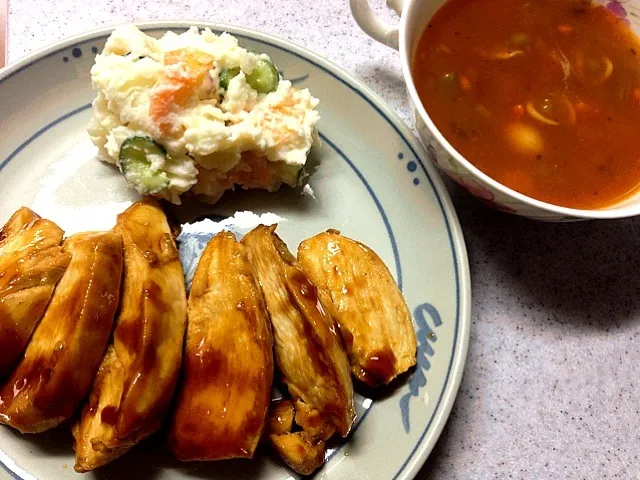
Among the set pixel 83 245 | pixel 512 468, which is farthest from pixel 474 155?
pixel 83 245

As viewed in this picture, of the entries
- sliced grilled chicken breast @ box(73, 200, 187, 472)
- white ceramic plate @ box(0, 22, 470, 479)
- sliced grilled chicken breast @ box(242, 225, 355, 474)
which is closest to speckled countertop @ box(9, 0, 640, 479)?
white ceramic plate @ box(0, 22, 470, 479)

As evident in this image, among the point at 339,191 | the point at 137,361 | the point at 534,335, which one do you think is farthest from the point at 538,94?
the point at 137,361

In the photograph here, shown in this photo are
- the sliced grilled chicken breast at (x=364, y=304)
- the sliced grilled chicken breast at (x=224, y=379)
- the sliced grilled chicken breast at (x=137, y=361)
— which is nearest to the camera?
the sliced grilled chicken breast at (x=137, y=361)

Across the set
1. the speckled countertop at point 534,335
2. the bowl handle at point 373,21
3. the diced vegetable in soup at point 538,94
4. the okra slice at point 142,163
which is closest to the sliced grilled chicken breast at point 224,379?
the okra slice at point 142,163

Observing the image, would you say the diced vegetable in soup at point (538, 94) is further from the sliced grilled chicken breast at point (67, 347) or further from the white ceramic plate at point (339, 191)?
the sliced grilled chicken breast at point (67, 347)

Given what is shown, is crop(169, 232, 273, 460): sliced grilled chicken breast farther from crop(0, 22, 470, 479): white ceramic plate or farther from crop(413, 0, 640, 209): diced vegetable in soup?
crop(413, 0, 640, 209): diced vegetable in soup

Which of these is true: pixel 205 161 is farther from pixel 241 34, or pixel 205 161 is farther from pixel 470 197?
pixel 470 197
